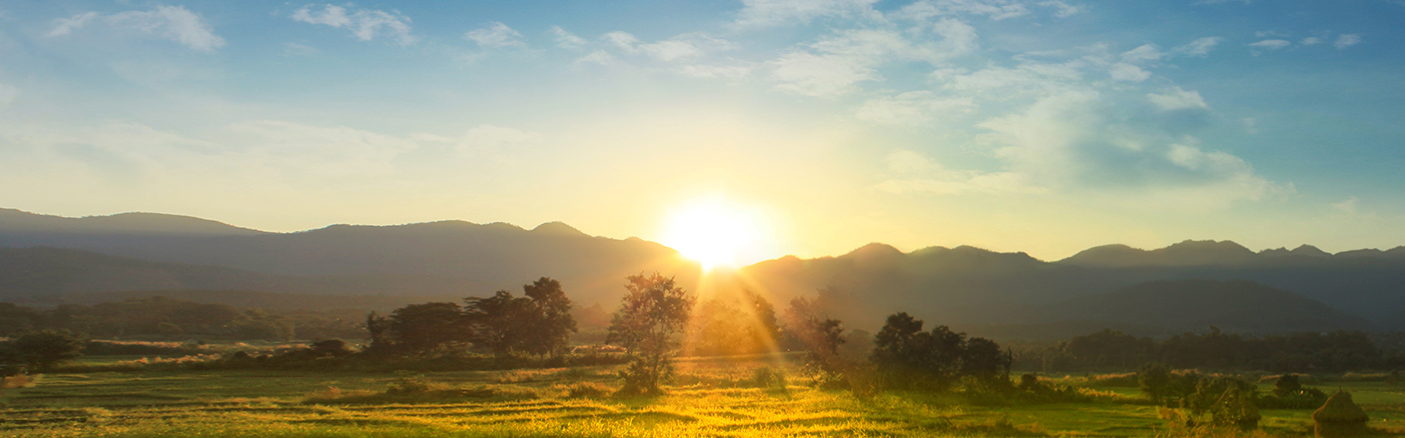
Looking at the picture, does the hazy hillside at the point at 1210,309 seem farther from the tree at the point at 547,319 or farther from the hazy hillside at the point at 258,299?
the hazy hillside at the point at 258,299

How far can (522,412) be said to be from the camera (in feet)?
90.8

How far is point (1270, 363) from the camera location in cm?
7662

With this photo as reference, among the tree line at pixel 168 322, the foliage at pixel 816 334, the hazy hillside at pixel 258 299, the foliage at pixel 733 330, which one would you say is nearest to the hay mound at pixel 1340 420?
the foliage at pixel 816 334

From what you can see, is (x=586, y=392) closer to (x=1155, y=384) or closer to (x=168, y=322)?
(x=1155, y=384)

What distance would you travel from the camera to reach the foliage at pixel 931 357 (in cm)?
4184

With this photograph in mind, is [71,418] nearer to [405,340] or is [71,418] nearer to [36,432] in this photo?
[36,432]

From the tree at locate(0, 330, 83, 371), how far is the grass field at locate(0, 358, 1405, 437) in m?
3.72

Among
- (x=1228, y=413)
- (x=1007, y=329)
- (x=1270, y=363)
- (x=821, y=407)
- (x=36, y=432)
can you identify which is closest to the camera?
(x=36, y=432)

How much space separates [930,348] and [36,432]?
1608 inches

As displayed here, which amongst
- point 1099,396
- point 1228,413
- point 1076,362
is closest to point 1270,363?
point 1076,362

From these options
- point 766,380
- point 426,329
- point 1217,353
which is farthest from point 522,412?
point 1217,353

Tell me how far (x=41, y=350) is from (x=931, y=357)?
5574cm

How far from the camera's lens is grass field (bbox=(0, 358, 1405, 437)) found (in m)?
22.4

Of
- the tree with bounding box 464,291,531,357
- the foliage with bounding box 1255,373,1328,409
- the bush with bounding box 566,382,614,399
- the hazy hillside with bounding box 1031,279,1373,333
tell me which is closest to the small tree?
the foliage with bounding box 1255,373,1328,409
